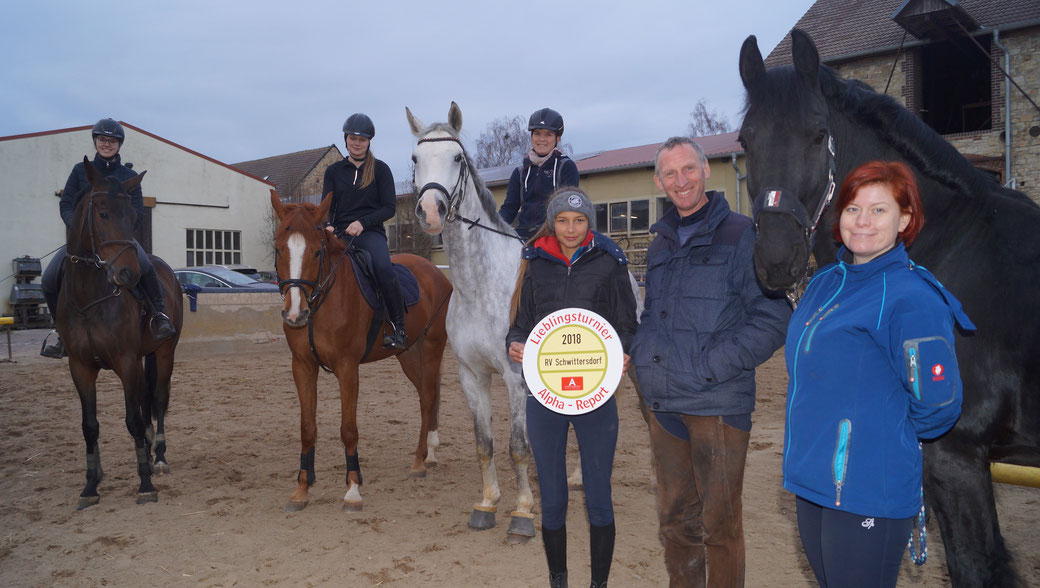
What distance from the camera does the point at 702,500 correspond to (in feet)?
8.67

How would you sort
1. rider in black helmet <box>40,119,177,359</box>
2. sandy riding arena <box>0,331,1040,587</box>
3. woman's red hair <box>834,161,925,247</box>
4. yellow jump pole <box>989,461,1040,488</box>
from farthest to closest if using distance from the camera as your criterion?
1. rider in black helmet <box>40,119,177,359</box>
2. sandy riding arena <box>0,331,1040,587</box>
3. yellow jump pole <box>989,461,1040,488</box>
4. woman's red hair <box>834,161,925,247</box>

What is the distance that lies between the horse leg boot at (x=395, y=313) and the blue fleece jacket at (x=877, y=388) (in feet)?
13.6

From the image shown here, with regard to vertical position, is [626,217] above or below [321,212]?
above

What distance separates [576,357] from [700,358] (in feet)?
2.02

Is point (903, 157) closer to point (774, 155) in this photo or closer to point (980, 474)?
point (774, 155)

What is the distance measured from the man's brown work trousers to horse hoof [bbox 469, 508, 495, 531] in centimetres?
203

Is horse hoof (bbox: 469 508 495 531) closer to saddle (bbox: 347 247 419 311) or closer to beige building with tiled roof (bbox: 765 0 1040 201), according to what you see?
saddle (bbox: 347 247 419 311)

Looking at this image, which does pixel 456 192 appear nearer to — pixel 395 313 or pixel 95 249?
pixel 395 313

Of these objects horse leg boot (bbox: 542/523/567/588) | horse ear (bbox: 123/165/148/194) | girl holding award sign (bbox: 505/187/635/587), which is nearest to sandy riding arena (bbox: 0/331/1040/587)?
horse leg boot (bbox: 542/523/567/588)

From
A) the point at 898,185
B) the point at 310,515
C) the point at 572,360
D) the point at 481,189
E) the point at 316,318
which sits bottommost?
the point at 310,515

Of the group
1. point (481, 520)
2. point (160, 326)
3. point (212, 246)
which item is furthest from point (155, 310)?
point (212, 246)

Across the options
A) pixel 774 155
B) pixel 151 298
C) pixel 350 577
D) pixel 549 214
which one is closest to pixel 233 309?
pixel 151 298

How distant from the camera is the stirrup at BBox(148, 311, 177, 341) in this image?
Result: 5.56 m

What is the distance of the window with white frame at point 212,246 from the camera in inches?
1049
